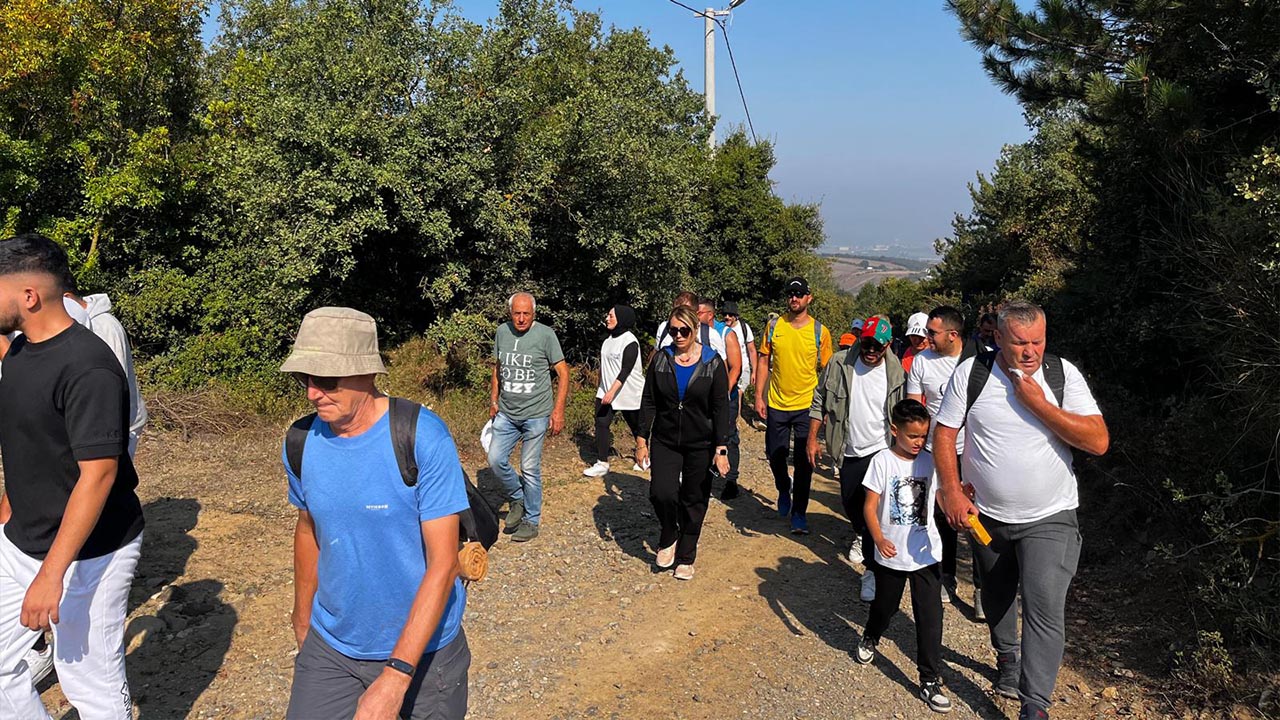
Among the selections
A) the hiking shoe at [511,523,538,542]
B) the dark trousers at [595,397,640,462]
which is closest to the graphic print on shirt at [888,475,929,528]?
the hiking shoe at [511,523,538,542]

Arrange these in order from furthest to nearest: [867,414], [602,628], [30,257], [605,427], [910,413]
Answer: [605,427]
[867,414]
[602,628]
[910,413]
[30,257]

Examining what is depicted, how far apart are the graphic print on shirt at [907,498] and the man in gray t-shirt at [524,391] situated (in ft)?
8.99

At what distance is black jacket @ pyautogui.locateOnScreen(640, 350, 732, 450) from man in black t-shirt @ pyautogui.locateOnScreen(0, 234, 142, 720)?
10.6 feet

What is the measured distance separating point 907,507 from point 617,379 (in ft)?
11.8

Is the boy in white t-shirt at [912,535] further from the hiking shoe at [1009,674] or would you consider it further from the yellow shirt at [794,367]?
the yellow shirt at [794,367]

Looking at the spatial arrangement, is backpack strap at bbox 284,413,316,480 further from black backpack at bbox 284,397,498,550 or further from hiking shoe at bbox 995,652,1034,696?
hiking shoe at bbox 995,652,1034,696

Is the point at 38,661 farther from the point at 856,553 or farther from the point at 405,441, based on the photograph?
the point at 856,553

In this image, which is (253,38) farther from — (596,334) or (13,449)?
(13,449)

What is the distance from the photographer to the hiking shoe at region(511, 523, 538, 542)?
6301 millimetres

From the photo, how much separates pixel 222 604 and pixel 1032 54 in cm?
881

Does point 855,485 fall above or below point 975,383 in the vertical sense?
below

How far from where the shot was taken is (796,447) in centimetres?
657

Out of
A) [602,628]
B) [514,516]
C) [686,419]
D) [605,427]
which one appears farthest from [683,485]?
[605,427]

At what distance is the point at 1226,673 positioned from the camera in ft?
12.8
